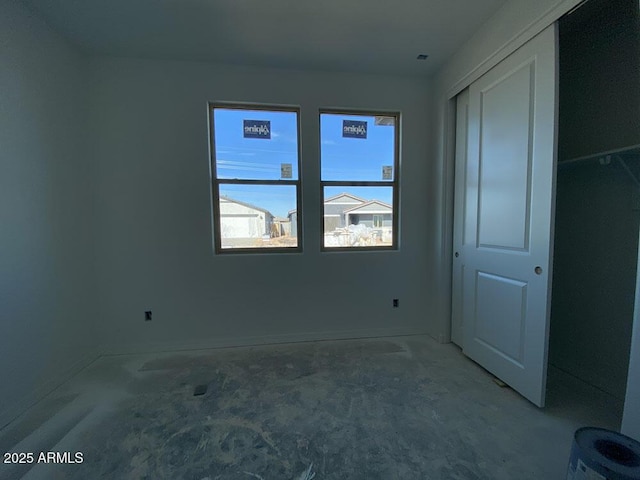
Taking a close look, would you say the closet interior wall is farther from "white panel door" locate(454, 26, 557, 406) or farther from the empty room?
"white panel door" locate(454, 26, 557, 406)

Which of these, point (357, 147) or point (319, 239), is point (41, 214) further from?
point (357, 147)

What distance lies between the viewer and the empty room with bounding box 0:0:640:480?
1.51 meters

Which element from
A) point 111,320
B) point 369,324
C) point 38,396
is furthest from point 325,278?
point 38,396

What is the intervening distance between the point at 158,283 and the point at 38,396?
3.49ft

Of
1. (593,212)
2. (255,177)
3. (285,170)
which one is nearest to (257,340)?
(255,177)

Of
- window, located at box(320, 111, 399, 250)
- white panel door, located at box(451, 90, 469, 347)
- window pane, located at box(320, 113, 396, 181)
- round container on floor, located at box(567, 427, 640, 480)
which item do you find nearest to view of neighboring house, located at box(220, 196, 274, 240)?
window, located at box(320, 111, 399, 250)

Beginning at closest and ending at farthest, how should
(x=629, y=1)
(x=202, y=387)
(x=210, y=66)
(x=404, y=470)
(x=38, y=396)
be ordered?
(x=404, y=470), (x=629, y=1), (x=38, y=396), (x=202, y=387), (x=210, y=66)

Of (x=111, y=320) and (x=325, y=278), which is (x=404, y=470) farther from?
(x=111, y=320)

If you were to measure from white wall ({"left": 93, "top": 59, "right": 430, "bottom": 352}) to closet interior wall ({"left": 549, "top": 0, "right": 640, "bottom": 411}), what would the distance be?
1088mm

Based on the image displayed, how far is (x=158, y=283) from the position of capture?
2.51 metres

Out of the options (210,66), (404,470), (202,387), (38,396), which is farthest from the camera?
(210,66)

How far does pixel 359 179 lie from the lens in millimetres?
2736

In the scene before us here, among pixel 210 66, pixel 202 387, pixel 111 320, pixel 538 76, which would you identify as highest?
pixel 210 66

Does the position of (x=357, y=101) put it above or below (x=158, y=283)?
above
